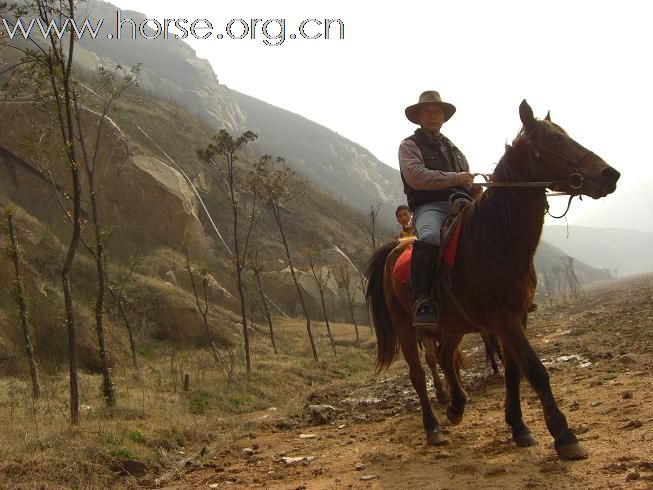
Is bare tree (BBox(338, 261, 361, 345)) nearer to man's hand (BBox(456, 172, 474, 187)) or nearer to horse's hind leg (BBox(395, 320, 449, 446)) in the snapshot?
horse's hind leg (BBox(395, 320, 449, 446))

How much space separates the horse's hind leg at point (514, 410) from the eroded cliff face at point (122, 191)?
110 feet

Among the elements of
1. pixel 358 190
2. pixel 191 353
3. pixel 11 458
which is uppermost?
pixel 358 190

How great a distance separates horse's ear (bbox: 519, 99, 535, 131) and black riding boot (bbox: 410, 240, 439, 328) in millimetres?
1382

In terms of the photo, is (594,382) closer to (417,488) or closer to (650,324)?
(417,488)

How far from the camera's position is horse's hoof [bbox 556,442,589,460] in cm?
378

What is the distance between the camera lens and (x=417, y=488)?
12.9 ft

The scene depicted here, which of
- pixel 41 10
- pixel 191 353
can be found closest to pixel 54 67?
pixel 41 10

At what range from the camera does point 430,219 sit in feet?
17.3

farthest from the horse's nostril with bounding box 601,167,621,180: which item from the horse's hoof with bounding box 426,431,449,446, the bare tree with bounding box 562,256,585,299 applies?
the bare tree with bounding box 562,256,585,299

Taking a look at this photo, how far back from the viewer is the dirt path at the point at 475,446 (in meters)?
3.73

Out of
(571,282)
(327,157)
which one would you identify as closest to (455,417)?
(571,282)

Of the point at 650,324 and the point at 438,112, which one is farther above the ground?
the point at 438,112

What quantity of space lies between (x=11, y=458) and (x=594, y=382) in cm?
681

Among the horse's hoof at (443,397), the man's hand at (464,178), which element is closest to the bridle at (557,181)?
the man's hand at (464,178)
